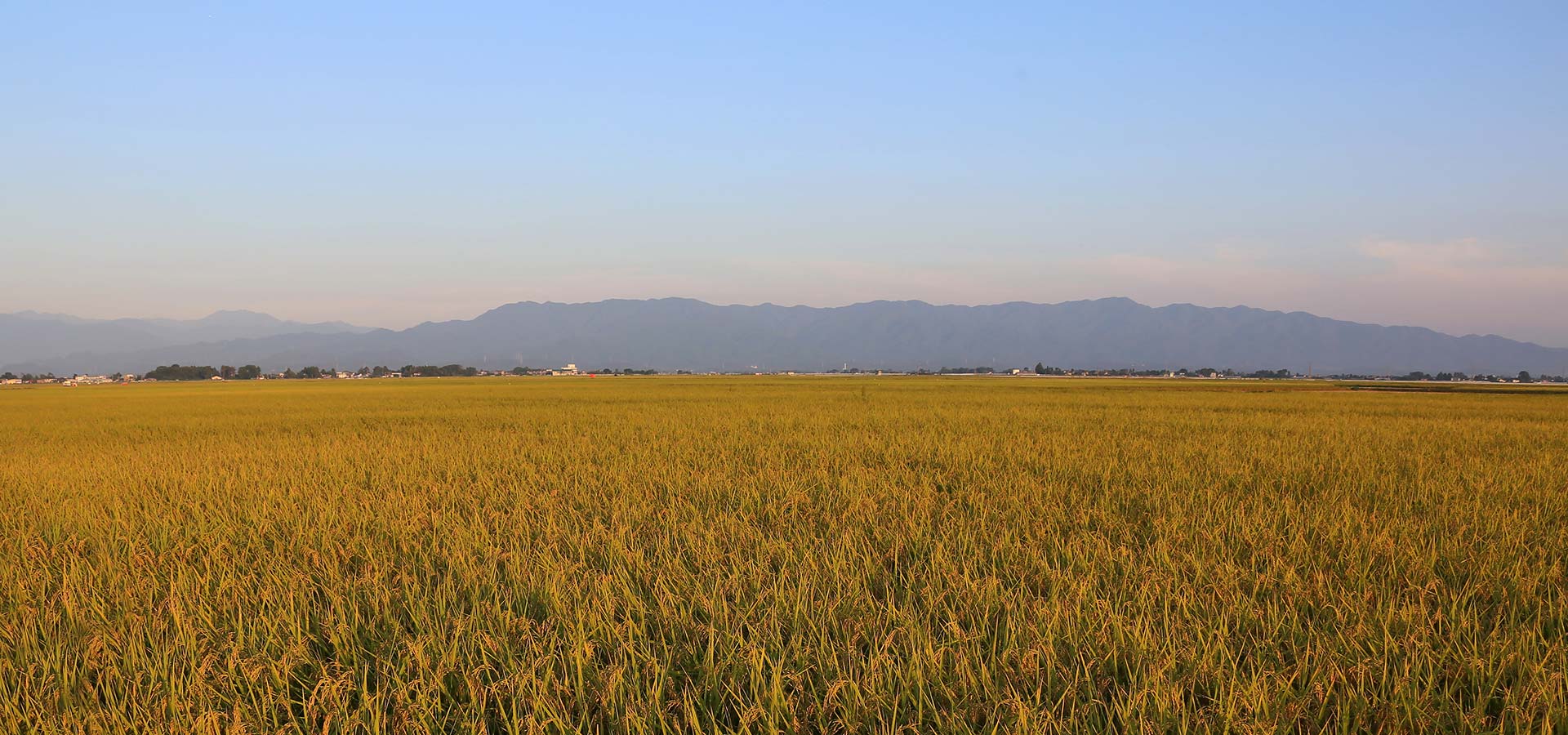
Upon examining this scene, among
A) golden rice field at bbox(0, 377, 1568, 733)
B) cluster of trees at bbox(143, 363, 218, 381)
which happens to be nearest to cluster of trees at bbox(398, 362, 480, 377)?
cluster of trees at bbox(143, 363, 218, 381)

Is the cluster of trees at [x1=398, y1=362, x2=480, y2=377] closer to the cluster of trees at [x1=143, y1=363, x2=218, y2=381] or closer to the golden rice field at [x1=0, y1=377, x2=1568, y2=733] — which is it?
the cluster of trees at [x1=143, y1=363, x2=218, y2=381]

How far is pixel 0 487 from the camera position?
6.98m

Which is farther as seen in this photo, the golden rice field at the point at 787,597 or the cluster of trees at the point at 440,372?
the cluster of trees at the point at 440,372

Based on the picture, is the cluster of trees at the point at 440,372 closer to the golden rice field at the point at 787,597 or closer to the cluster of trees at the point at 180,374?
the cluster of trees at the point at 180,374

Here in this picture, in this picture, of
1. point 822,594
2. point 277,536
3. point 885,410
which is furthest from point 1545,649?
point 885,410

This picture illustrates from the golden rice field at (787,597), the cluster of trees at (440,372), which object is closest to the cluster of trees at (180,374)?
the cluster of trees at (440,372)

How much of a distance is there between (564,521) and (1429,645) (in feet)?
14.6

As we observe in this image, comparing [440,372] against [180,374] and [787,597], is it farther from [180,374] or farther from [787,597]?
[787,597]

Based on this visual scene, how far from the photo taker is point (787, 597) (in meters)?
3.10

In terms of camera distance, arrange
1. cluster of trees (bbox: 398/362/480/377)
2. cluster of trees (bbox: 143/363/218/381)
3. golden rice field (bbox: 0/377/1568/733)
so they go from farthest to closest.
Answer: cluster of trees (bbox: 398/362/480/377) → cluster of trees (bbox: 143/363/218/381) → golden rice field (bbox: 0/377/1568/733)

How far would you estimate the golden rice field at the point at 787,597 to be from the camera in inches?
86.6

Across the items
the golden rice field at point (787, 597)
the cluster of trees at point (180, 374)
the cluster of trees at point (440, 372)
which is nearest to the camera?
the golden rice field at point (787, 597)

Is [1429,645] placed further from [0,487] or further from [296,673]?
[0,487]

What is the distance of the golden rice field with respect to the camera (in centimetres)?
220
